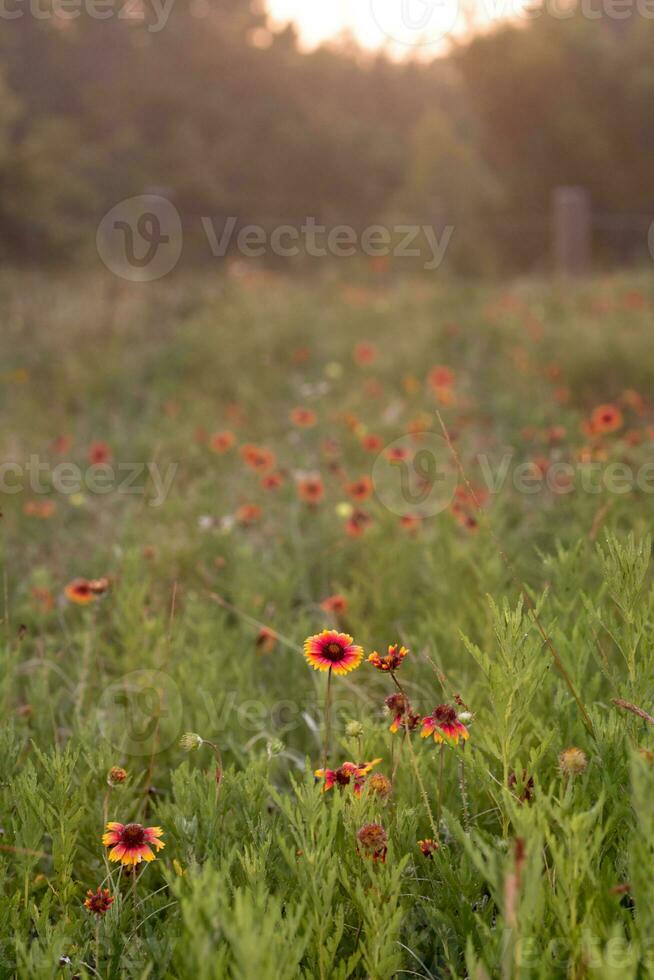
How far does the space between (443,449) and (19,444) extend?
86.5 inches

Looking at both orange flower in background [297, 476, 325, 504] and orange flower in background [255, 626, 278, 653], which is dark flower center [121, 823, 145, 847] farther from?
orange flower in background [297, 476, 325, 504]

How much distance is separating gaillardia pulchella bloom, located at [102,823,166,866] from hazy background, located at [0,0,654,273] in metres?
10.8

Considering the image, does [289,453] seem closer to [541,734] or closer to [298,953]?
[541,734]

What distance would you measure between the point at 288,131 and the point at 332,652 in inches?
663

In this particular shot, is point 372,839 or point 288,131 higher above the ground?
point 288,131

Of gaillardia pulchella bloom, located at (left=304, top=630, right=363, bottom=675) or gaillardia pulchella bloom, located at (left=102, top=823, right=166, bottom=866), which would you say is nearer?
gaillardia pulchella bloom, located at (left=102, top=823, right=166, bottom=866)

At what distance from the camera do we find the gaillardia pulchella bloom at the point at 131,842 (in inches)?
53.3

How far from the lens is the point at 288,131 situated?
16.9 meters

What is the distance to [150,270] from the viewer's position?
9.90m

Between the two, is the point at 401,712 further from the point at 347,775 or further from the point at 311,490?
the point at 311,490

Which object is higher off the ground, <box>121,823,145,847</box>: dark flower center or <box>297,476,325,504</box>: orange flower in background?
<box>297,476,325,504</box>: orange flower in background

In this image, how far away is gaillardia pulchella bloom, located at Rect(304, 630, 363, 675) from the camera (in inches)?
57.3

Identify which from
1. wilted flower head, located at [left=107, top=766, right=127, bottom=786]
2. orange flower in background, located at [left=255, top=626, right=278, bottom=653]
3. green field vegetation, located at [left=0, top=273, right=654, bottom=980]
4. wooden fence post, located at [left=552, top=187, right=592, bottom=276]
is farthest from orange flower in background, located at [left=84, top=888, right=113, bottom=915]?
wooden fence post, located at [left=552, top=187, right=592, bottom=276]

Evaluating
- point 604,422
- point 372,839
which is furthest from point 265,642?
point 604,422
